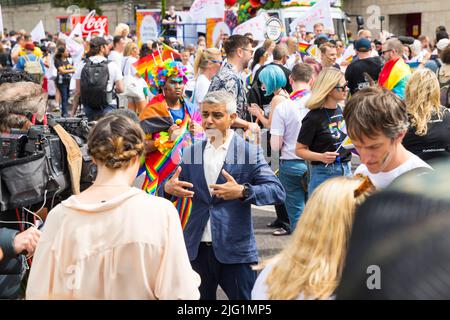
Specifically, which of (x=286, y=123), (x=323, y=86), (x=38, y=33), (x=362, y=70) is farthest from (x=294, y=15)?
(x=323, y=86)

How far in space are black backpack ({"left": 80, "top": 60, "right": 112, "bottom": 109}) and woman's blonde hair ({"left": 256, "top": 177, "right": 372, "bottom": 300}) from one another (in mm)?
7172

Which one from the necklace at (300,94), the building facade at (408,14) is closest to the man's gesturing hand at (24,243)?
the necklace at (300,94)

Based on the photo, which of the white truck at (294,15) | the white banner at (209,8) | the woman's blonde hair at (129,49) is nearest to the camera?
the woman's blonde hair at (129,49)

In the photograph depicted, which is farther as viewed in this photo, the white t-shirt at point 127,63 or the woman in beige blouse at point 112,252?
the white t-shirt at point 127,63

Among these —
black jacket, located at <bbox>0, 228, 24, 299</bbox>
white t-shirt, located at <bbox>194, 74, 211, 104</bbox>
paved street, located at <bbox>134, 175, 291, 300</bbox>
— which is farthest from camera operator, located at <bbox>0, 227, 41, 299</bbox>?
white t-shirt, located at <bbox>194, 74, 211, 104</bbox>

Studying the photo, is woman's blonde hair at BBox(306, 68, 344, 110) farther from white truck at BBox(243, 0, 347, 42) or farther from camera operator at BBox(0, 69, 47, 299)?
white truck at BBox(243, 0, 347, 42)

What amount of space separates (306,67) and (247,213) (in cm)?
303

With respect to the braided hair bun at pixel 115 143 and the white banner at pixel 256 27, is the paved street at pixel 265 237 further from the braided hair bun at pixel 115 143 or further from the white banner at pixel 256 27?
the white banner at pixel 256 27

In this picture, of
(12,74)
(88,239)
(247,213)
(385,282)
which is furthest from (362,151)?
(12,74)

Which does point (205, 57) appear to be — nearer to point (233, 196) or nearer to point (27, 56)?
point (233, 196)

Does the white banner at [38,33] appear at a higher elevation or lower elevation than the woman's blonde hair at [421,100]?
higher

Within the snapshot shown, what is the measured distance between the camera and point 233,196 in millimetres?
3656

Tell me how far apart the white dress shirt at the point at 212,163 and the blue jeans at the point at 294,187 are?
224cm

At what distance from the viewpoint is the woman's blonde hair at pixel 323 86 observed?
16.8 ft
